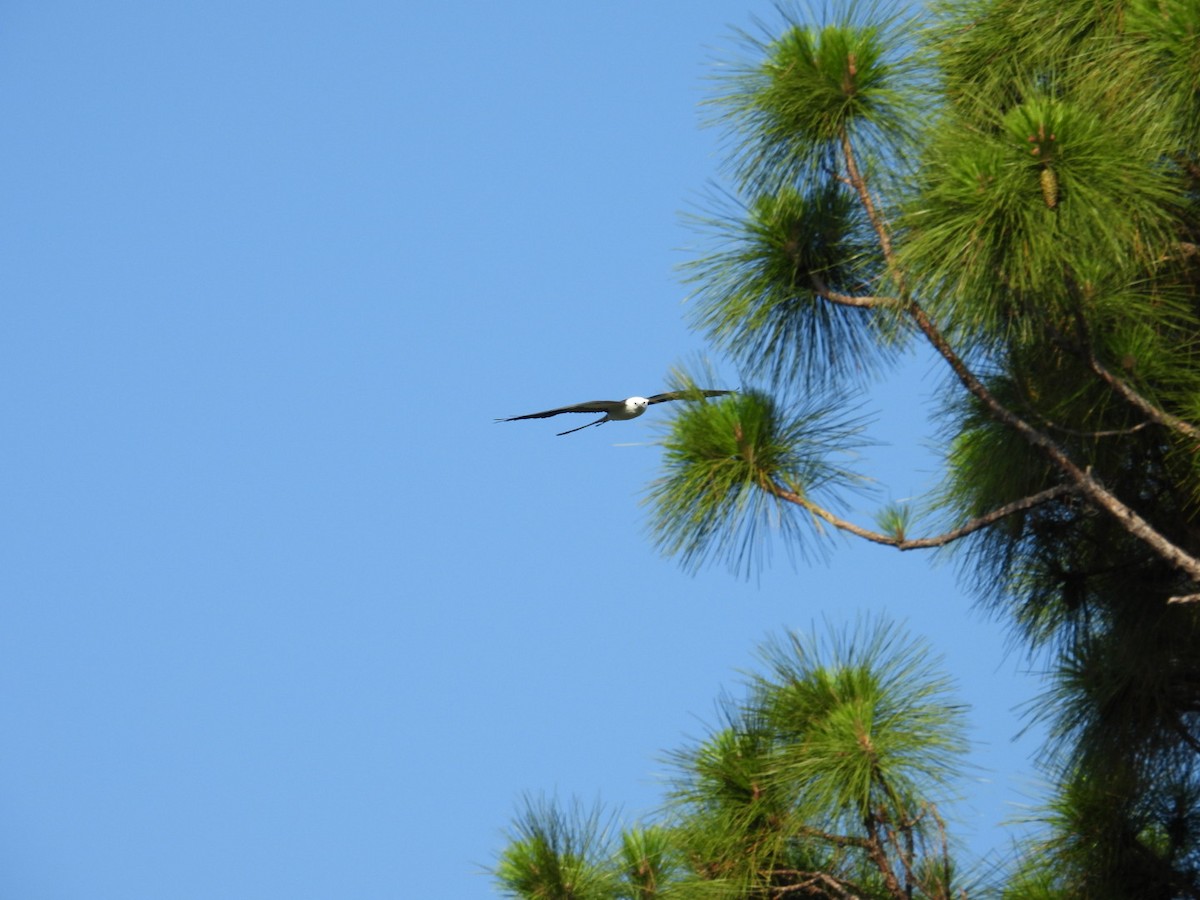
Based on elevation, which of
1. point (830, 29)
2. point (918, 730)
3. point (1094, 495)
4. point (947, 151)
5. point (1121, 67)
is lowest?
point (918, 730)

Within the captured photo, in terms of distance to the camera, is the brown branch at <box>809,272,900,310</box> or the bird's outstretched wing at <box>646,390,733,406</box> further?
the bird's outstretched wing at <box>646,390,733,406</box>

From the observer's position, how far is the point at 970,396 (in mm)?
4816

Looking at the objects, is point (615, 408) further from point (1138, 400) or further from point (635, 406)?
point (1138, 400)

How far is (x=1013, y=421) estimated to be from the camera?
3652mm

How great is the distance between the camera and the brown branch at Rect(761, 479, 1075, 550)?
360 cm

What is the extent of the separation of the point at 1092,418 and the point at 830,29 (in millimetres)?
1343

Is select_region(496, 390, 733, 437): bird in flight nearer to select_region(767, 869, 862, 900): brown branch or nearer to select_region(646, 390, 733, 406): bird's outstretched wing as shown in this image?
select_region(646, 390, 733, 406): bird's outstretched wing

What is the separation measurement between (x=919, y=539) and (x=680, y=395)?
0.75 metres

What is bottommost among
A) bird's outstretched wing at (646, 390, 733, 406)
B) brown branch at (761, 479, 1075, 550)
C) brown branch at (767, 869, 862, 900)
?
brown branch at (767, 869, 862, 900)

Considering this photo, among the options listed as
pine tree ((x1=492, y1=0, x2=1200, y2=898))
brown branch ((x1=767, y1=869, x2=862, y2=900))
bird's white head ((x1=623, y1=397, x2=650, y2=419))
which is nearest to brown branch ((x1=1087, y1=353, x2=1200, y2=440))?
pine tree ((x1=492, y1=0, x2=1200, y2=898))

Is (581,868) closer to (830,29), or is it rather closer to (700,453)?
(700,453)

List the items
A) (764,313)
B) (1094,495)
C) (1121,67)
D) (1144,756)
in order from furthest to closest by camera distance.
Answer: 1. (1144,756)
2. (764,313)
3. (1121,67)
4. (1094,495)

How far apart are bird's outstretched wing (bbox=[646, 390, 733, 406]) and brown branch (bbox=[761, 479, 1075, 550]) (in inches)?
10.8

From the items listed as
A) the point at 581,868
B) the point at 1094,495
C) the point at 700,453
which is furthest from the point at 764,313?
the point at 581,868
